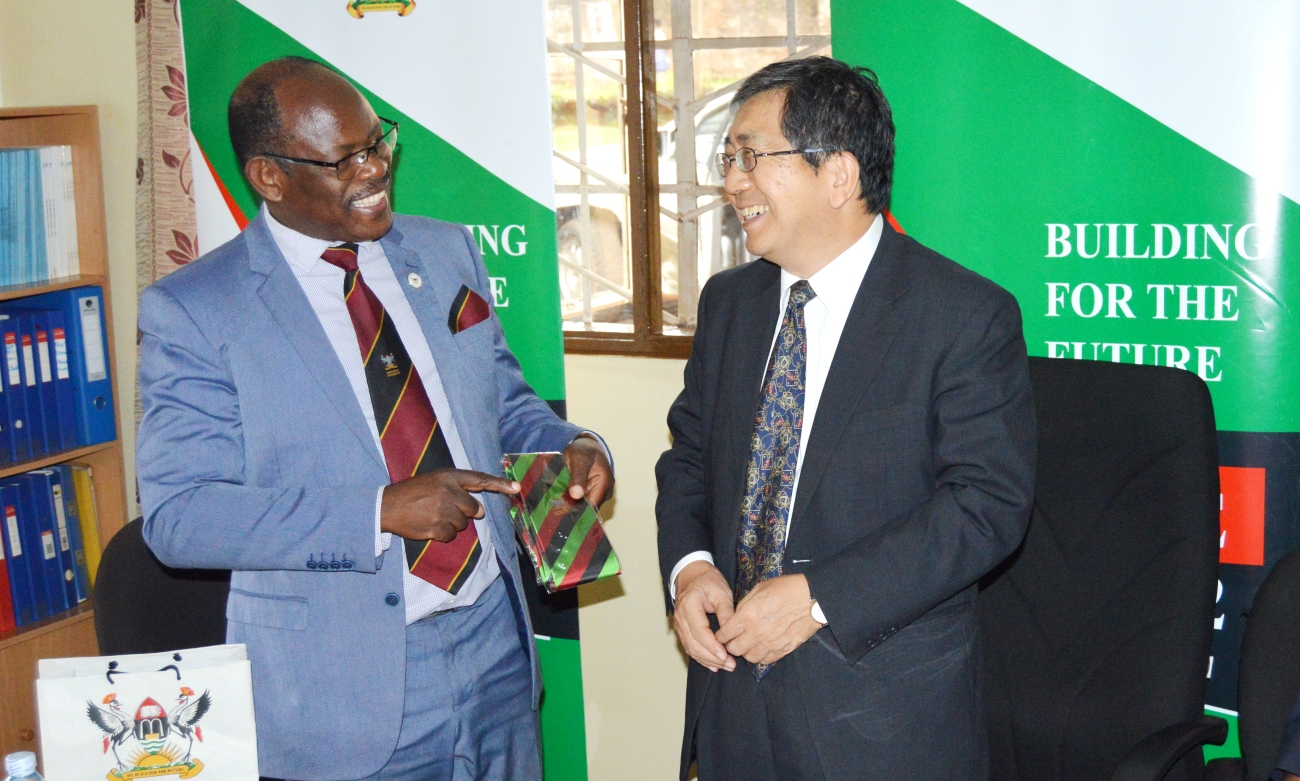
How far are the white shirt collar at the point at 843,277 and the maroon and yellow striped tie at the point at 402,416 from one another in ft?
2.30

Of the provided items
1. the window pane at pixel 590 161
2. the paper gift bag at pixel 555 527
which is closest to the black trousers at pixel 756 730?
the paper gift bag at pixel 555 527

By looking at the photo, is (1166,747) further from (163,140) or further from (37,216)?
(37,216)

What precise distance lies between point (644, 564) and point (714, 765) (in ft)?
4.46

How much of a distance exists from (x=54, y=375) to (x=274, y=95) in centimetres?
211

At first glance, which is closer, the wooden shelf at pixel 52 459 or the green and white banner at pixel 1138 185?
the green and white banner at pixel 1138 185

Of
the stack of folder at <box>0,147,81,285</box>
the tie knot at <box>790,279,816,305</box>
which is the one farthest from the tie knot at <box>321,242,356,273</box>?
the stack of folder at <box>0,147,81,285</box>

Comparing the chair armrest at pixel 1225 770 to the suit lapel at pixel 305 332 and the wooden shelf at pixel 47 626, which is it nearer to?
the suit lapel at pixel 305 332

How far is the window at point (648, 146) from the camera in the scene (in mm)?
3184

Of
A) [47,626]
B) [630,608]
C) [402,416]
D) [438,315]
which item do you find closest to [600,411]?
[630,608]

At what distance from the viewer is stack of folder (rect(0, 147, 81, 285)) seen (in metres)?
3.44

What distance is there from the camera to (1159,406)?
202cm

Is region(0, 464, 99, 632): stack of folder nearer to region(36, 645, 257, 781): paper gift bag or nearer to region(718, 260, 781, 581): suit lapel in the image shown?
region(36, 645, 257, 781): paper gift bag

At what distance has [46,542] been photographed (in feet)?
11.7

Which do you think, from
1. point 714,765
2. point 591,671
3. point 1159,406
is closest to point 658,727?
point 591,671
